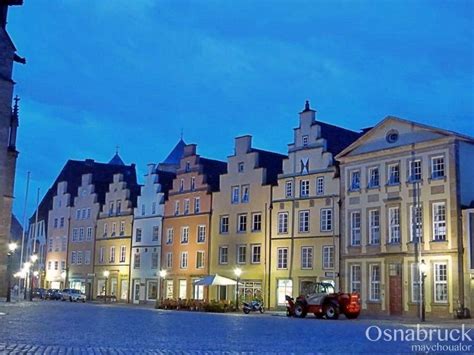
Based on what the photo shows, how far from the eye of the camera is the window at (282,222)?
5256 cm

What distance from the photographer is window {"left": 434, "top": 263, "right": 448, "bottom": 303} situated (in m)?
41.1

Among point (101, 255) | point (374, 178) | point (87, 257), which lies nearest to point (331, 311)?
point (374, 178)

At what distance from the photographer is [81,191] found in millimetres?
79000

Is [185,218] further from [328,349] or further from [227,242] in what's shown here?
[328,349]

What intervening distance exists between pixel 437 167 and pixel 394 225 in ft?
15.0

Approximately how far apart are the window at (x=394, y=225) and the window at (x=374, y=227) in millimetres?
1009

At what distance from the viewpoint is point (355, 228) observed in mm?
47281

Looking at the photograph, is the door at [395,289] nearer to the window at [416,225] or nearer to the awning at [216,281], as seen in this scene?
the window at [416,225]

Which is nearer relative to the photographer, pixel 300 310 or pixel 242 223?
pixel 300 310

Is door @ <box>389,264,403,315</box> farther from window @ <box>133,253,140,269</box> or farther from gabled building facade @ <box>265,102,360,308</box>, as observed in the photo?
window @ <box>133,253,140,269</box>

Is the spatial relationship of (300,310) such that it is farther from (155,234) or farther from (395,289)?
(155,234)

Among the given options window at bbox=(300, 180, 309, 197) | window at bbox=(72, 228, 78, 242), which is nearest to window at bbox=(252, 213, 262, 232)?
window at bbox=(300, 180, 309, 197)

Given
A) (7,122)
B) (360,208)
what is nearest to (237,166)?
(360,208)

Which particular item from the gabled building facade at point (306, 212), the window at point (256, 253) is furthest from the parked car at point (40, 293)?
the gabled building facade at point (306, 212)
